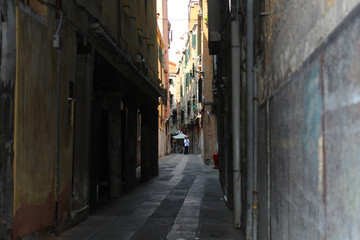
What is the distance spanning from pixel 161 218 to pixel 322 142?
6.23 meters

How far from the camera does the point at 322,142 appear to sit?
228 centimetres

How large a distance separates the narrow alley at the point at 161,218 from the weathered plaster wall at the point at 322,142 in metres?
3.39

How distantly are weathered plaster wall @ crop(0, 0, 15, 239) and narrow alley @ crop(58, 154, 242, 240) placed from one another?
1.71 metres

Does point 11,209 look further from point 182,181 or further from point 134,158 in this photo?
point 182,181

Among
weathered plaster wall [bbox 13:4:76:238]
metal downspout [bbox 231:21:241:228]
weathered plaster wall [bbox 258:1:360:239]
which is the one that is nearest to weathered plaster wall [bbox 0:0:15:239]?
weathered plaster wall [bbox 13:4:76:238]

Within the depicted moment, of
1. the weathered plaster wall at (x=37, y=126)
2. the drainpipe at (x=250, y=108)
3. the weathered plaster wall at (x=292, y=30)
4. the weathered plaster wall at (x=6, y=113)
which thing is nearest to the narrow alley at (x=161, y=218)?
the weathered plaster wall at (x=37, y=126)

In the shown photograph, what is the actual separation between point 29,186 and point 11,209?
553mm

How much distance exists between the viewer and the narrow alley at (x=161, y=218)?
6.68 metres

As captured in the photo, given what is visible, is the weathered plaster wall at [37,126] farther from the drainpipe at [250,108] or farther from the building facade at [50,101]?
the drainpipe at [250,108]

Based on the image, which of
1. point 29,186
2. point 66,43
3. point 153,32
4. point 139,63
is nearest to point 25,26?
point 66,43

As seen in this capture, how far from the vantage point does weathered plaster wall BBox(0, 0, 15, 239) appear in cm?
480

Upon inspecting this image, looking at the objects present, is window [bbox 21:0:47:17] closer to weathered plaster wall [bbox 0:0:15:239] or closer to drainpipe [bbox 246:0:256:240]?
weathered plaster wall [bbox 0:0:15:239]

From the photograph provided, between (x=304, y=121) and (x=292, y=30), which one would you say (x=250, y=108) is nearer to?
(x=292, y=30)

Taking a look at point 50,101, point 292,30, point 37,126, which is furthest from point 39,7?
point 292,30
